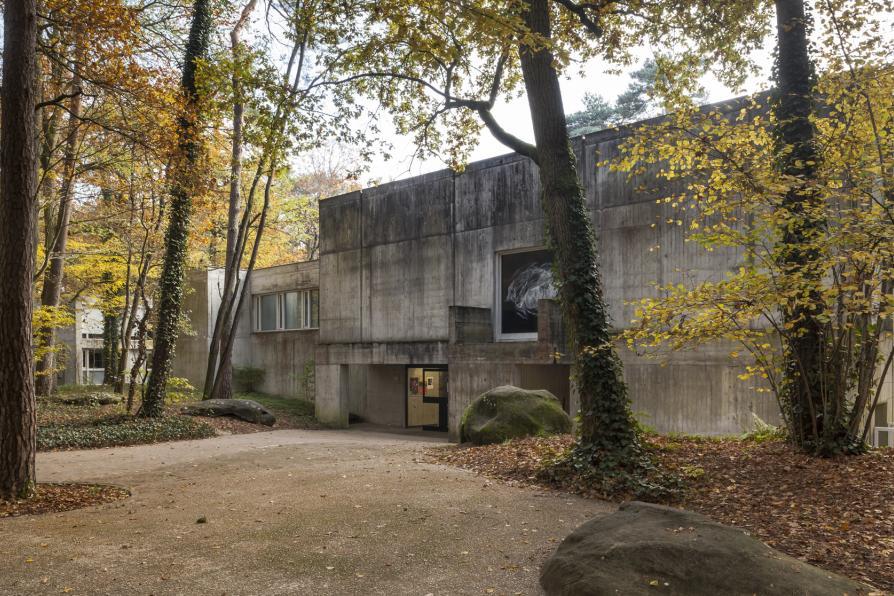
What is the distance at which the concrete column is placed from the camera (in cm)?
2188

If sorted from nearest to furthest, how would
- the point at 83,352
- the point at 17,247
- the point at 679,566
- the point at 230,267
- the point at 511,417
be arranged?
1. the point at 679,566
2. the point at 17,247
3. the point at 511,417
4. the point at 230,267
5. the point at 83,352

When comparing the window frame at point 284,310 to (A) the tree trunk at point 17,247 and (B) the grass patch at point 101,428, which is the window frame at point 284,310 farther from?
(A) the tree trunk at point 17,247

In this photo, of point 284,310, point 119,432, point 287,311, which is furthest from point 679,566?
point 284,310

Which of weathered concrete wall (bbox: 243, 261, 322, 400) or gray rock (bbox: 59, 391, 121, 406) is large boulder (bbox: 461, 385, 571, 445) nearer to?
gray rock (bbox: 59, 391, 121, 406)

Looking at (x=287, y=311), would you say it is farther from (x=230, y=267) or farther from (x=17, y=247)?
(x=17, y=247)

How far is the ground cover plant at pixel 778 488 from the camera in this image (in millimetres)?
5422

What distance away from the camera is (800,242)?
8.55 metres

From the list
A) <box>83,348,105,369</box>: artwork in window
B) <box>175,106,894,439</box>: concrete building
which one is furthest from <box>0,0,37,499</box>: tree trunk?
<box>83,348,105,369</box>: artwork in window

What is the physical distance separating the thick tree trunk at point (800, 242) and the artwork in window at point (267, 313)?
72.2 feet

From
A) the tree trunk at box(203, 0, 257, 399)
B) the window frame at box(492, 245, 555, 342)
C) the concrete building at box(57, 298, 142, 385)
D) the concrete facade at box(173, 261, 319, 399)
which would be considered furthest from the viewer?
the concrete building at box(57, 298, 142, 385)

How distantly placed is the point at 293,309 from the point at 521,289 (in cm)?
1245

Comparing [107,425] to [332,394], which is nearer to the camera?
[107,425]

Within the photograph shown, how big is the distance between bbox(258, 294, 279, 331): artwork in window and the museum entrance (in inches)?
301

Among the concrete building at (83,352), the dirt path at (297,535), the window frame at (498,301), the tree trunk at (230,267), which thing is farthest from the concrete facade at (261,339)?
the dirt path at (297,535)
